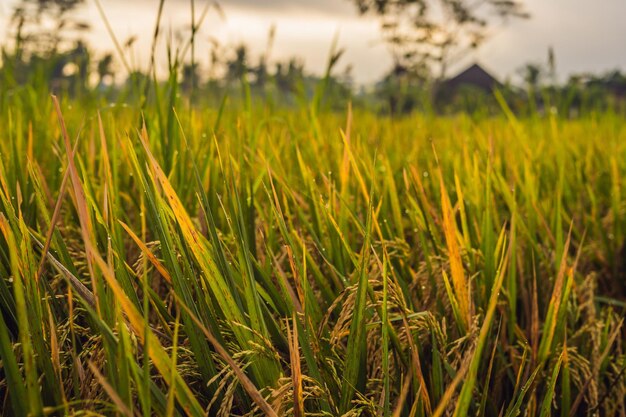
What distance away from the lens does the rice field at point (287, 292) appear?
1.91 ft

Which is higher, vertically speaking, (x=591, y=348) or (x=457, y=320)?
(x=457, y=320)

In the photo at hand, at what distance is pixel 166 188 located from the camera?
2.20 ft

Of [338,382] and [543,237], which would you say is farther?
[543,237]

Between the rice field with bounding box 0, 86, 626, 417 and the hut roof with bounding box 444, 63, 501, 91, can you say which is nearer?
the rice field with bounding box 0, 86, 626, 417

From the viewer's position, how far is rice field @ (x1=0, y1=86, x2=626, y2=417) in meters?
0.58

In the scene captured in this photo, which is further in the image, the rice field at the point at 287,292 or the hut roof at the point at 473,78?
the hut roof at the point at 473,78

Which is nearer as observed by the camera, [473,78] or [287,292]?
[287,292]

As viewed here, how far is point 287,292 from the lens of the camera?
0.71m

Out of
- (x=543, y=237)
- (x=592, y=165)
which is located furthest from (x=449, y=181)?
(x=592, y=165)

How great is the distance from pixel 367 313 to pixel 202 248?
0.87 ft

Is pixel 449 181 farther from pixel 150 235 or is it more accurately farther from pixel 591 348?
pixel 150 235

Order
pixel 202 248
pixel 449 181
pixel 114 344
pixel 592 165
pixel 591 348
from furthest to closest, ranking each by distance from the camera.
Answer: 1. pixel 592 165
2. pixel 449 181
3. pixel 591 348
4. pixel 202 248
5. pixel 114 344

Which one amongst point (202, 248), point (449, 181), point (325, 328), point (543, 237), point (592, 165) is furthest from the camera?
point (592, 165)

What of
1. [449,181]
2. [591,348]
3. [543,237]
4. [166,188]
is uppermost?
[166,188]
